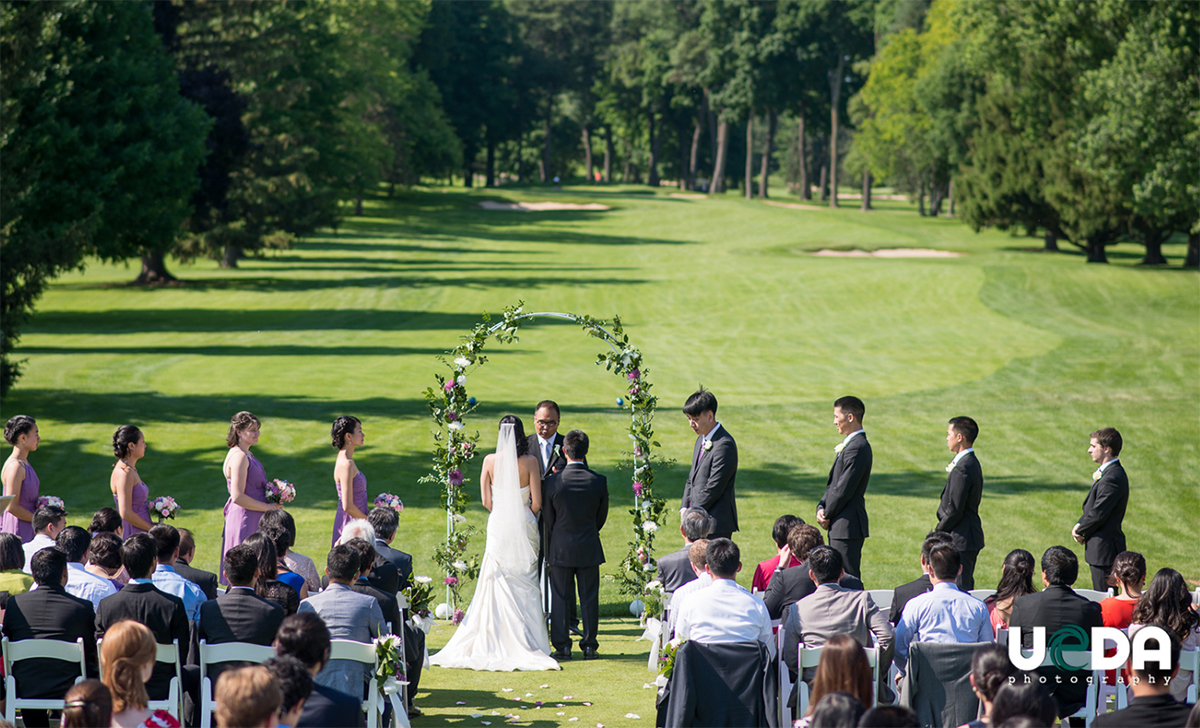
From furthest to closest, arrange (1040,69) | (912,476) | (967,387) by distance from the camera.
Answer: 1. (1040,69)
2. (967,387)
3. (912,476)

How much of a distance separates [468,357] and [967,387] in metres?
18.6

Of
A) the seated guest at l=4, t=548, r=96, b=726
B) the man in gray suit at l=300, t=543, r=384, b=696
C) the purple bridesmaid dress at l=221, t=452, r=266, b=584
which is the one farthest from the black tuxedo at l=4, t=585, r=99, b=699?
the purple bridesmaid dress at l=221, t=452, r=266, b=584

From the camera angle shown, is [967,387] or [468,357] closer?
[468,357]

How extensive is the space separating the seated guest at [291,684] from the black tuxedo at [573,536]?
471cm

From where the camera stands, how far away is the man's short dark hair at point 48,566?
267 inches

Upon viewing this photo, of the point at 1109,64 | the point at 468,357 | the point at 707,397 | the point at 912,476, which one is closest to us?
the point at 707,397

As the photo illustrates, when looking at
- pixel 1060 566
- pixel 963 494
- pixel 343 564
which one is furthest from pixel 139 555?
pixel 963 494

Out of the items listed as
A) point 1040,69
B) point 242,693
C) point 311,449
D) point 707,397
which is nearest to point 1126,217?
point 1040,69

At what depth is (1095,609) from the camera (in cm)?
706

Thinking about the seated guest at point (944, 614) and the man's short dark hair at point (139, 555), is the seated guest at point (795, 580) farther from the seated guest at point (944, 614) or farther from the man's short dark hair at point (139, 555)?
the man's short dark hair at point (139, 555)

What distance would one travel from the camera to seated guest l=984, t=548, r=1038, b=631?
298 inches

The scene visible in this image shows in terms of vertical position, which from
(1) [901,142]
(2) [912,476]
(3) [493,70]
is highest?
(3) [493,70]

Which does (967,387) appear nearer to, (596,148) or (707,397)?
(707,397)

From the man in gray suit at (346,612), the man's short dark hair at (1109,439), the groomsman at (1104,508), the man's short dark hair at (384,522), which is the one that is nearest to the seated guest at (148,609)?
the man in gray suit at (346,612)
